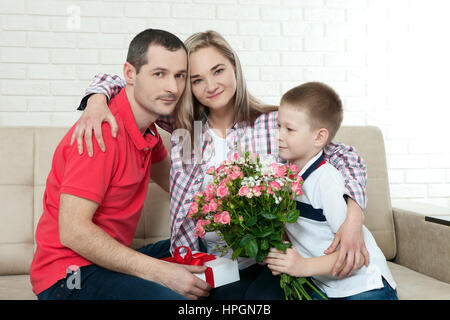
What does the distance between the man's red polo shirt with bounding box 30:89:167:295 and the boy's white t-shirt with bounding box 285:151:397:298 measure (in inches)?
25.1

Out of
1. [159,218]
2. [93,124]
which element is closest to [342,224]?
[93,124]

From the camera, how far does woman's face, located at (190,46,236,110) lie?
1787 mm

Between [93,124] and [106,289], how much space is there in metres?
0.58

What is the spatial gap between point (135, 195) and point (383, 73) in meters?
2.09

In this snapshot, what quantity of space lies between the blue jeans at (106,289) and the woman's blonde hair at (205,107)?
77 cm

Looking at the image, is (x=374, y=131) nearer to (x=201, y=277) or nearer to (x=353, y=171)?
(x=353, y=171)

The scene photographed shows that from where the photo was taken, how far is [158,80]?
5.29 feet

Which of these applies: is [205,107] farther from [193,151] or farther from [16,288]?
[16,288]

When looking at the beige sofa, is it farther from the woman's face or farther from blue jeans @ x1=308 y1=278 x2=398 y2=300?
the woman's face

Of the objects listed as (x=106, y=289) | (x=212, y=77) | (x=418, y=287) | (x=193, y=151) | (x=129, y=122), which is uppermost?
(x=212, y=77)

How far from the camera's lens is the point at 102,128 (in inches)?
58.3

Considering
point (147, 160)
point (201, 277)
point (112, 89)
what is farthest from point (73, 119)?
point (201, 277)

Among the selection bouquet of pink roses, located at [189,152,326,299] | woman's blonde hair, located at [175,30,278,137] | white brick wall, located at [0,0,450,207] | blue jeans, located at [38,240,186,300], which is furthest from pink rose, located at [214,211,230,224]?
white brick wall, located at [0,0,450,207]

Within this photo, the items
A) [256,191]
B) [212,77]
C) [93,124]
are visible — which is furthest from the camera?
[212,77]
